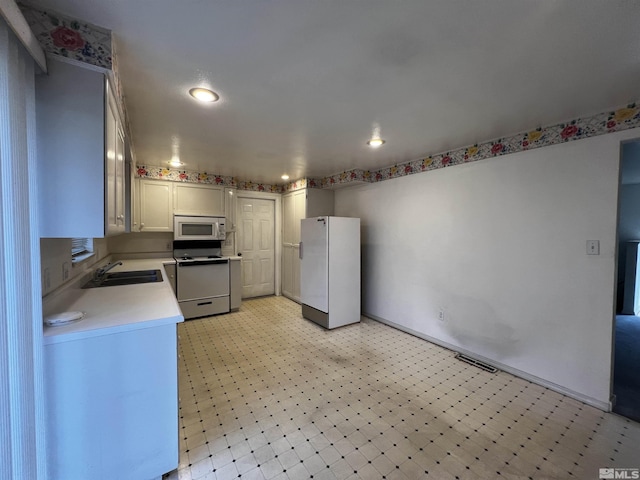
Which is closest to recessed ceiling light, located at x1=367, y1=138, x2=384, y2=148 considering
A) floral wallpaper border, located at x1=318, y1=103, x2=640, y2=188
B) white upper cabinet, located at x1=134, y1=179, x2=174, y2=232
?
floral wallpaper border, located at x1=318, y1=103, x2=640, y2=188

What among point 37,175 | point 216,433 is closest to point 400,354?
point 216,433

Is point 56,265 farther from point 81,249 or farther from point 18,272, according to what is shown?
point 81,249

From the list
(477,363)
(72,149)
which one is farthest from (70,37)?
(477,363)

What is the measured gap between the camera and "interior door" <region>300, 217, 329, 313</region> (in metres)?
3.49

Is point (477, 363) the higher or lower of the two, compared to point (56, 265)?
lower

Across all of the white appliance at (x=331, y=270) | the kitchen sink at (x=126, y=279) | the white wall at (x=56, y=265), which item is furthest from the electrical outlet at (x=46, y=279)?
the white appliance at (x=331, y=270)

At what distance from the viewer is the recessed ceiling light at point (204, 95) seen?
167cm

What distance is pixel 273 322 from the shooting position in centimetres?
379

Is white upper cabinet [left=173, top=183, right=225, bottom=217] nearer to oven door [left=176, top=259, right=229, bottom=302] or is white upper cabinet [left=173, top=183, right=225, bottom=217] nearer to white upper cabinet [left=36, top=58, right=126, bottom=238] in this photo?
oven door [left=176, top=259, right=229, bottom=302]

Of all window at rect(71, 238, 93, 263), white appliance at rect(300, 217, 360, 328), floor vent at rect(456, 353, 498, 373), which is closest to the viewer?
window at rect(71, 238, 93, 263)

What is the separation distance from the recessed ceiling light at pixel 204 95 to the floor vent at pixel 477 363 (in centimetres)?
321

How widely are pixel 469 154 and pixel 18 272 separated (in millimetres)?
3369

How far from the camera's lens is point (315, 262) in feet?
12.0

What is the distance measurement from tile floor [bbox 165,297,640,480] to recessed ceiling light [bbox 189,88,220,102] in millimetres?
2207
